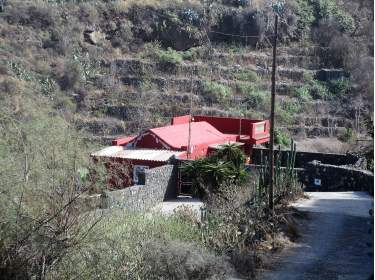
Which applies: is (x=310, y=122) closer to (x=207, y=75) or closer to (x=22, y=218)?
(x=207, y=75)

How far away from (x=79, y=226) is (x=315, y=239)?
5637 millimetres

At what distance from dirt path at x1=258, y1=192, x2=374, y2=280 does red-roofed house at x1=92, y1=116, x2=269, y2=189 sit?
24.2 feet

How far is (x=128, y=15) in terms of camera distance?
153ft

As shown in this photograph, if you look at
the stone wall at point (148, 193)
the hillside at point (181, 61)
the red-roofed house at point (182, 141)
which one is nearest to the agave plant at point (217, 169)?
the stone wall at point (148, 193)

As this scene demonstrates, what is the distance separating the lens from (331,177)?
21.0 meters

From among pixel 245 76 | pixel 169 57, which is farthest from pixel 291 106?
pixel 169 57

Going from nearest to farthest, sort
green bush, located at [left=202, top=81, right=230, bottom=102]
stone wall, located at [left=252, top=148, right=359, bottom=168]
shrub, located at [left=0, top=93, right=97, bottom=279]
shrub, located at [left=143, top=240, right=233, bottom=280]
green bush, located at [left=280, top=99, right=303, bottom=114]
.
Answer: shrub, located at [left=143, top=240, right=233, bottom=280], shrub, located at [left=0, top=93, right=97, bottom=279], stone wall, located at [left=252, top=148, right=359, bottom=168], green bush, located at [left=280, top=99, right=303, bottom=114], green bush, located at [left=202, top=81, right=230, bottom=102]

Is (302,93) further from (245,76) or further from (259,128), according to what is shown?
(259,128)

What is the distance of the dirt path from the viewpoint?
12.2 metres

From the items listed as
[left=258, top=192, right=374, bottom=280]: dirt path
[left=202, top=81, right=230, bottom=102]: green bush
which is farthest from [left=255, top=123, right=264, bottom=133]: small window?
[left=258, top=192, right=374, bottom=280]: dirt path

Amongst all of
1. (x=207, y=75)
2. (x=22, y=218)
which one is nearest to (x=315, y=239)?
(x=22, y=218)

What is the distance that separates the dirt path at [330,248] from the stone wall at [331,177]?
308 cm

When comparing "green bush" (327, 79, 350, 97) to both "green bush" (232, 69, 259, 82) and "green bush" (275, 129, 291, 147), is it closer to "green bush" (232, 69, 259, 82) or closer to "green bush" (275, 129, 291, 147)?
"green bush" (232, 69, 259, 82)

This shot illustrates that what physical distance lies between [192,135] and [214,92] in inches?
495
